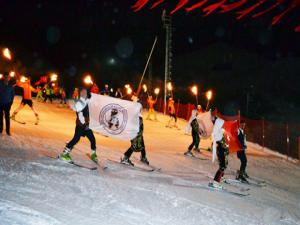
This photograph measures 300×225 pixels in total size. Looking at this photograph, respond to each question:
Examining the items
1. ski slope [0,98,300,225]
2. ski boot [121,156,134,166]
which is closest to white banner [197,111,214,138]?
ski slope [0,98,300,225]

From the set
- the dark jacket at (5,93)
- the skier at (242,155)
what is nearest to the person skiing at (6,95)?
the dark jacket at (5,93)

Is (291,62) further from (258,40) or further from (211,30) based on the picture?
(211,30)

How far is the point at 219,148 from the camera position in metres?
9.85

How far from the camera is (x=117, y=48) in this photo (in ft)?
198

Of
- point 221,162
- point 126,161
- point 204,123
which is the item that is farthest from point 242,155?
point 204,123

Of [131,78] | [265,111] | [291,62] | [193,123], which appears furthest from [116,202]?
[291,62]

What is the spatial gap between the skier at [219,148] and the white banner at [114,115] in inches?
107

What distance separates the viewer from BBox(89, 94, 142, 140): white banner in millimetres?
11797

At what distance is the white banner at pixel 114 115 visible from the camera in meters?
11.8

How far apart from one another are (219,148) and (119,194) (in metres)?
3.05

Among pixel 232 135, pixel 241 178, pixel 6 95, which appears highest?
pixel 6 95

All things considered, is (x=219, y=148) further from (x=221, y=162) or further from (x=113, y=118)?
(x=113, y=118)

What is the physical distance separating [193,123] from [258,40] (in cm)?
4914

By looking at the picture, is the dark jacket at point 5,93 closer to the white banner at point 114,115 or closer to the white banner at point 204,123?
the white banner at point 114,115
